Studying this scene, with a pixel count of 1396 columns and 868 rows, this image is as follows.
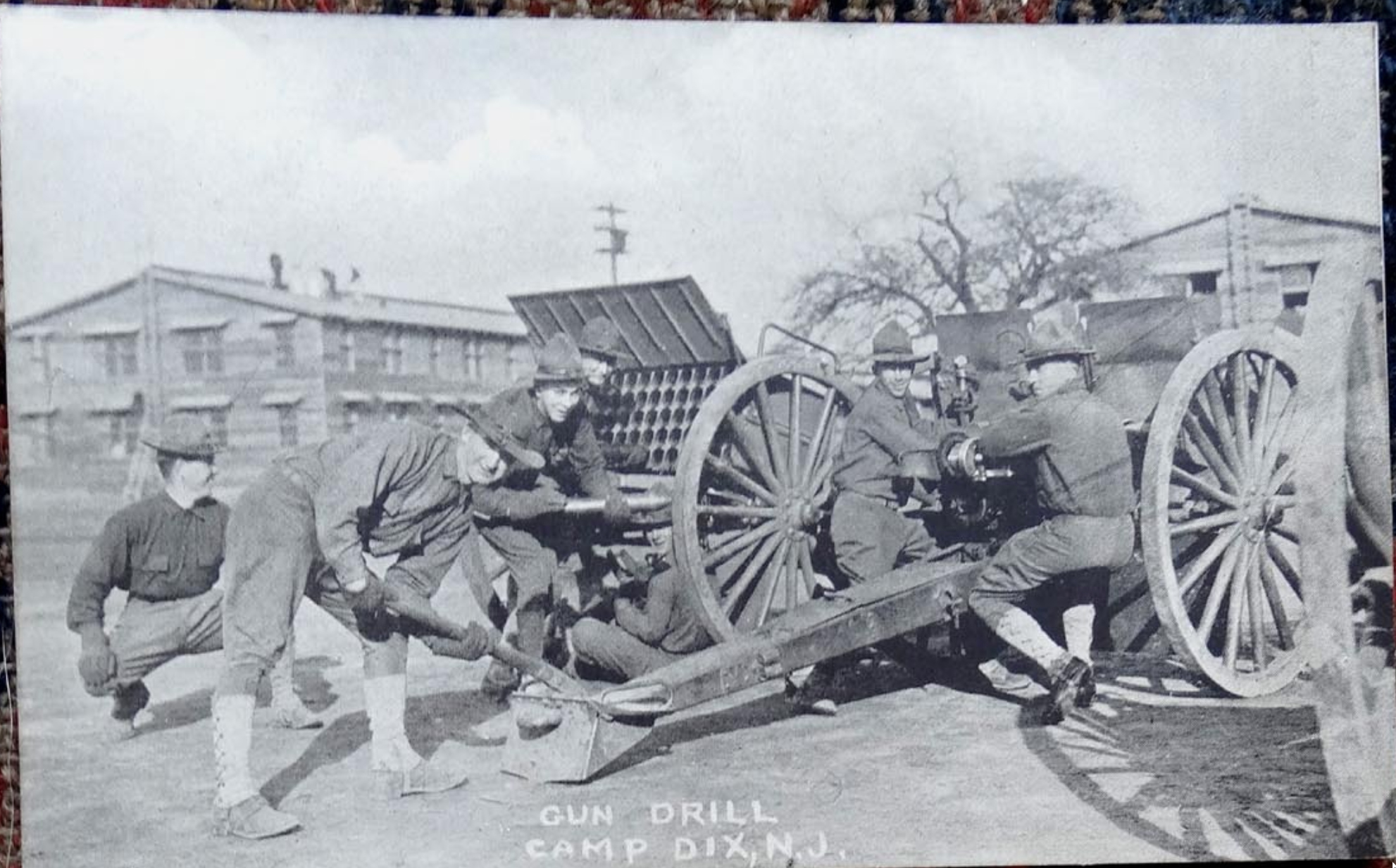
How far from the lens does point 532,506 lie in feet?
18.7

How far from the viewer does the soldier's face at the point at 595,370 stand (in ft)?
19.0

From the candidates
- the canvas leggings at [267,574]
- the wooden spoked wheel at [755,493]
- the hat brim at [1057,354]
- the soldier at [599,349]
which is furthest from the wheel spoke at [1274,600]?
the canvas leggings at [267,574]

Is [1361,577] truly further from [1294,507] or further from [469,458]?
[469,458]

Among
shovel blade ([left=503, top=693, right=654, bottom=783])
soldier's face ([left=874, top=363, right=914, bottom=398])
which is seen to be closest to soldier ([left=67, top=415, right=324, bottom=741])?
shovel blade ([left=503, top=693, right=654, bottom=783])

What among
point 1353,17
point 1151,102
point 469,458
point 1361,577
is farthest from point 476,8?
point 1361,577

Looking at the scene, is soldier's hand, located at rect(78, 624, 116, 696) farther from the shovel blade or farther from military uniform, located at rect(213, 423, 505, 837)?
the shovel blade

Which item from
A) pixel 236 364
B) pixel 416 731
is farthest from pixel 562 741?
pixel 236 364

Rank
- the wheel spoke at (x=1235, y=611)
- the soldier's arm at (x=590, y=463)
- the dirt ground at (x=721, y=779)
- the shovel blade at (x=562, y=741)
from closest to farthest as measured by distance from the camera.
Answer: the dirt ground at (x=721, y=779)
the shovel blade at (x=562, y=741)
the soldier's arm at (x=590, y=463)
the wheel spoke at (x=1235, y=611)

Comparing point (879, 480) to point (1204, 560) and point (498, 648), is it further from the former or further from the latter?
point (498, 648)

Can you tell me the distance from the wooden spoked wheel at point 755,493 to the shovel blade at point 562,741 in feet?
1.70

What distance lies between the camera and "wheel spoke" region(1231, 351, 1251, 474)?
5.94 m

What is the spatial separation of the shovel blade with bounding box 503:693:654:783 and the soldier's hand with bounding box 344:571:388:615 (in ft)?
1.93

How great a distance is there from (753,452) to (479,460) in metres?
0.99

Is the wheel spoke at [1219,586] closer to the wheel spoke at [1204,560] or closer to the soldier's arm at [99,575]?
the wheel spoke at [1204,560]
